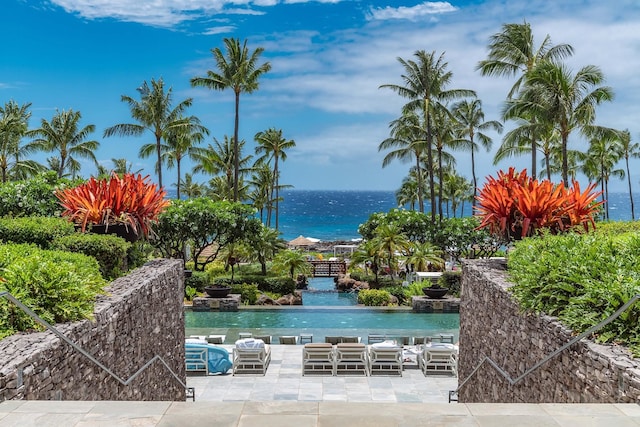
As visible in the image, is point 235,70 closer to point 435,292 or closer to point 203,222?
point 203,222

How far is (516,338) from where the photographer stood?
843cm

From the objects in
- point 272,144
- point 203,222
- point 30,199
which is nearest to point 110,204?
point 30,199

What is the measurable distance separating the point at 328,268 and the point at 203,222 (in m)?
13.4

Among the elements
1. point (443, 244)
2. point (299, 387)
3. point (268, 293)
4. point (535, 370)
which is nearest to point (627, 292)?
point (535, 370)

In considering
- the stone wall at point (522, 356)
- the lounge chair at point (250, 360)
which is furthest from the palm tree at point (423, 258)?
the stone wall at point (522, 356)

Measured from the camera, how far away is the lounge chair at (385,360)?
15.4m

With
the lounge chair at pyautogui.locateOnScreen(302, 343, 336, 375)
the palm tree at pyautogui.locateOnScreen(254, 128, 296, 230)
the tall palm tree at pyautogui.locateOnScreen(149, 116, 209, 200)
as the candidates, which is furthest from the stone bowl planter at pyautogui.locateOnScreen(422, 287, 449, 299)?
the palm tree at pyautogui.locateOnScreen(254, 128, 296, 230)

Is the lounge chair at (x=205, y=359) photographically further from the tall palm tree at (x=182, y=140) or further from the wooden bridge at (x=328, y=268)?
the tall palm tree at (x=182, y=140)

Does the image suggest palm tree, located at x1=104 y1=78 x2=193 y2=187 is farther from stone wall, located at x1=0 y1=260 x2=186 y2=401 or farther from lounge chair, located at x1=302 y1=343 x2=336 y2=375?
stone wall, located at x1=0 y1=260 x2=186 y2=401

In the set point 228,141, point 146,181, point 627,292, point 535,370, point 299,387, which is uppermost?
point 228,141

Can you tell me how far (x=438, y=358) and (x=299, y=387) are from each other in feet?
13.1

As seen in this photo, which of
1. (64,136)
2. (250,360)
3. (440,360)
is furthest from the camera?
(64,136)

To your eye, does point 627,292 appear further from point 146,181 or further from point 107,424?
point 146,181

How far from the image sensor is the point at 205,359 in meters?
15.5
